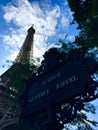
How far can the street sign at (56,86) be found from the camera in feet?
14.3

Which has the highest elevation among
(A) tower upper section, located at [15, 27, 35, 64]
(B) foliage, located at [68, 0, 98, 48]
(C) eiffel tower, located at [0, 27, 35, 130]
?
(A) tower upper section, located at [15, 27, 35, 64]

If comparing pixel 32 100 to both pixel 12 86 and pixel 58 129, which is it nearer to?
pixel 58 129

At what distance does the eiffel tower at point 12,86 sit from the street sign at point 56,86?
17483mm

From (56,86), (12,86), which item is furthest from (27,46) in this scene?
(56,86)

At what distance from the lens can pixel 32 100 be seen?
5.12 metres

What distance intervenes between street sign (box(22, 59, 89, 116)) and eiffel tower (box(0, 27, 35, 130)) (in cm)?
1748

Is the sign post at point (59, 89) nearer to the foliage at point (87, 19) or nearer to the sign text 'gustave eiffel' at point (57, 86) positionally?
the sign text 'gustave eiffel' at point (57, 86)

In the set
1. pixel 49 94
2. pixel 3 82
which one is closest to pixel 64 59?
pixel 49 94

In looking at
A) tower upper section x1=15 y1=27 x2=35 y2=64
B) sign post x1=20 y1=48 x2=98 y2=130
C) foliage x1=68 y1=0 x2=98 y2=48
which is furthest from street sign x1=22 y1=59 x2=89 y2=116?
tower upper section x1=15 y1=27 x2=35 y2=64

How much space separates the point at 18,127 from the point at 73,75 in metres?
18.6

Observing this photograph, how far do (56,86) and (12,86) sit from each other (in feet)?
62.5

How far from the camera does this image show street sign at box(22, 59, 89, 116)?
171 inches

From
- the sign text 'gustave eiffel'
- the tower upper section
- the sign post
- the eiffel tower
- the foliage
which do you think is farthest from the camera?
the tower upper section

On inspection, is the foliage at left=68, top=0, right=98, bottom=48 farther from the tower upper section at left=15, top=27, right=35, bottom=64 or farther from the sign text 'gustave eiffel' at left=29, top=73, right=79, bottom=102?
the tower upper section at left=15, top=27, right=35, bottom=64
